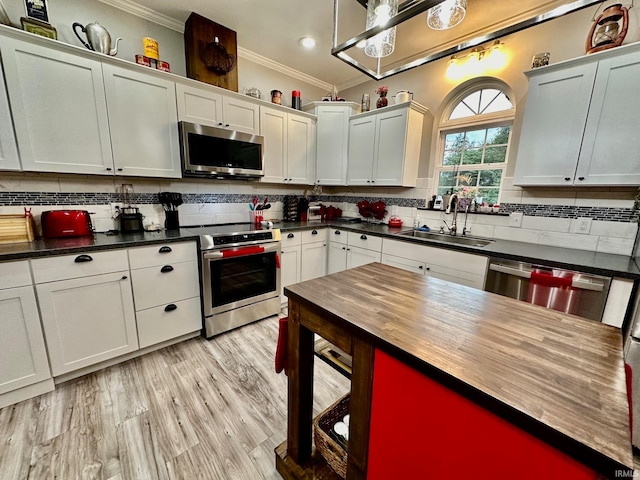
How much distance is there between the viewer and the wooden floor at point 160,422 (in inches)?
51.6

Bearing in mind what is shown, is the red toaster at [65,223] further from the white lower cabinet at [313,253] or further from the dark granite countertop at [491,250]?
the white lower cabinet at [313,253]

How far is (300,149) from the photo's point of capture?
10.8ft

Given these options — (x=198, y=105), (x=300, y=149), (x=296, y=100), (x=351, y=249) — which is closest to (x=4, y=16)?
(x=198, y=105)

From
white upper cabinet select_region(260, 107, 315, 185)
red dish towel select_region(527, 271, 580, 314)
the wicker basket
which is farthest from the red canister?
the wicker basket

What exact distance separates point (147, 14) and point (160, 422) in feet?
10.7

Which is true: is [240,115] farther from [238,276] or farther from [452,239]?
[452,239]

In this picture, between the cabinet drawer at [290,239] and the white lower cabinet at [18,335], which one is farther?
the cabinet drawer at [290,239]

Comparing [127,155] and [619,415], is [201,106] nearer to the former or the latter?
[127,155]

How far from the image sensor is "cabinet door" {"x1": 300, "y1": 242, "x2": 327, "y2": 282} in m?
3.15

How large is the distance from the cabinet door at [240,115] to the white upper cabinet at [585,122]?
8.21 ft

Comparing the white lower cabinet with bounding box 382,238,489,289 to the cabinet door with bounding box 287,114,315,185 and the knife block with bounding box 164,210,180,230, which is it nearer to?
the cabinet door with bounding box 287,114,315,185

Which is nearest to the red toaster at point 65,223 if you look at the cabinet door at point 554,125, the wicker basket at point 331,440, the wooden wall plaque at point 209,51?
the wooden wall plaque at point 209,51

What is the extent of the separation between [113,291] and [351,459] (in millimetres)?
1925

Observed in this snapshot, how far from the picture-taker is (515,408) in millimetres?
551
